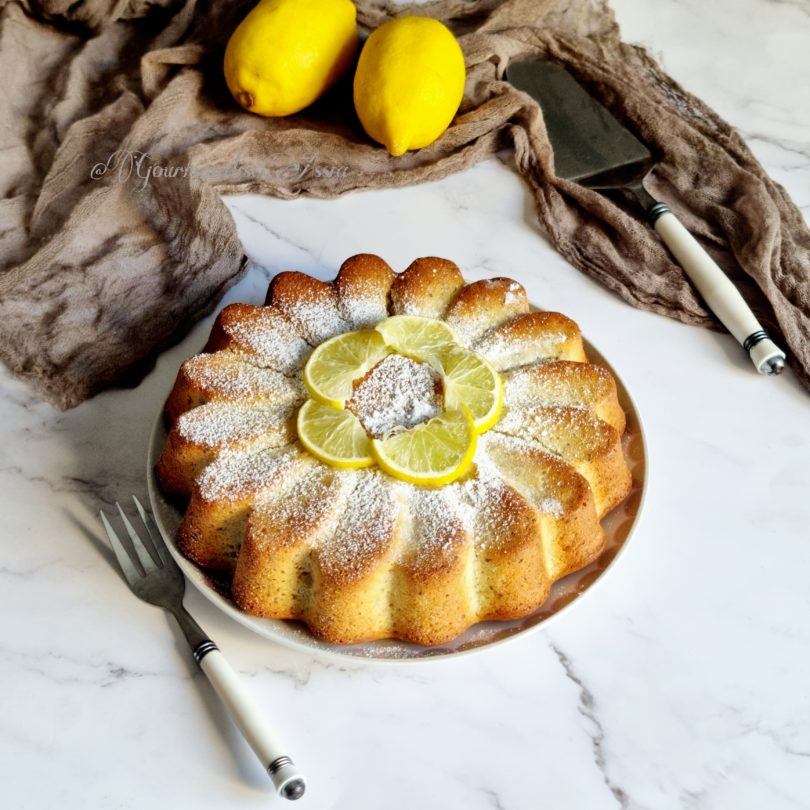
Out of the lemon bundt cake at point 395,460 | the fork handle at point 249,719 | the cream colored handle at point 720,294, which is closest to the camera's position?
the fork handle at point 249,719

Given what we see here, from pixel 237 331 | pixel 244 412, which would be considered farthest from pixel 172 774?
pixel 237 331

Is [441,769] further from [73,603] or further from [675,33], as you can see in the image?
[675,33]

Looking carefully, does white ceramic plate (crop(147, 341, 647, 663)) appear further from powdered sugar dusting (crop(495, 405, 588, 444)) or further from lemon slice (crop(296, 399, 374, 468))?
lemon slice (crop(296, 399, 374, 468))

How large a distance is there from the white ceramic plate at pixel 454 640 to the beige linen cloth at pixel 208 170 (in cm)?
41

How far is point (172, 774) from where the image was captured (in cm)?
125

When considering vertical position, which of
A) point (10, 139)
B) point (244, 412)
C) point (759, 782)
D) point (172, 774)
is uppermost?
point (10, 139)

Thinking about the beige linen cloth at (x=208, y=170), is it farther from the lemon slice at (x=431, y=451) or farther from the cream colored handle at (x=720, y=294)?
the lemon slice at (x=431, y=451)

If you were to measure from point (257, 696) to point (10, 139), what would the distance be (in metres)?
1.36

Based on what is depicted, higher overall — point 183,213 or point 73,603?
point 183,213

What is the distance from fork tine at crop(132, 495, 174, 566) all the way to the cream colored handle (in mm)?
1074

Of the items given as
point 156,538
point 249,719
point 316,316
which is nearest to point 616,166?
point 316,316

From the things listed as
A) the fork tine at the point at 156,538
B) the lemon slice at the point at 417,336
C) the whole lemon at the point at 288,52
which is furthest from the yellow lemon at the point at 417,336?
the whole lemon at the point at 288,52

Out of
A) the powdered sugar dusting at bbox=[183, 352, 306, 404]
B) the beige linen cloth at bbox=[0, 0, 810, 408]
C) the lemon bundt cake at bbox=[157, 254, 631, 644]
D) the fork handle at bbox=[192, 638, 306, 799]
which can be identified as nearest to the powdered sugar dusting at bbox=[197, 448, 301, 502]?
the lemon bundt cake at bbox=[157, 254, 631, 644]

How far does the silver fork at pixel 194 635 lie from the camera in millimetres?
1187
